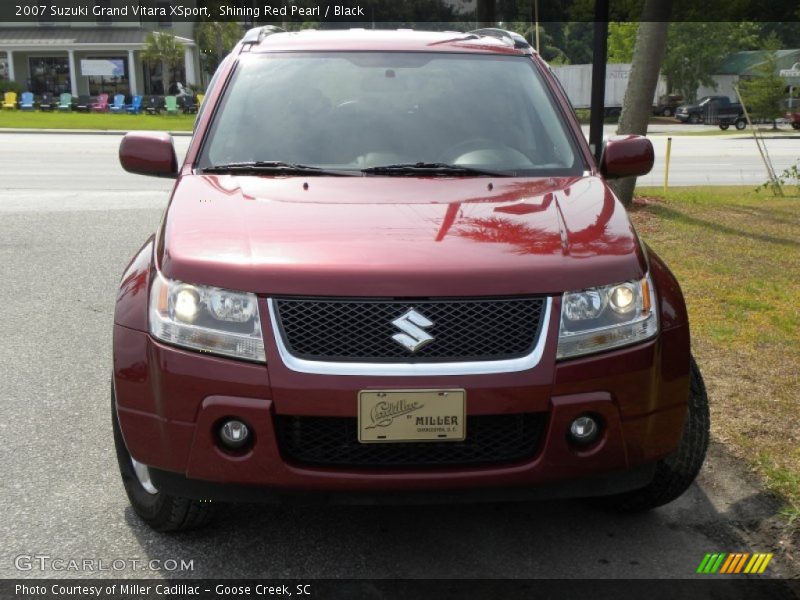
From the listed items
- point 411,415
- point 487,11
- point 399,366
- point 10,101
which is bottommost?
point 10,101

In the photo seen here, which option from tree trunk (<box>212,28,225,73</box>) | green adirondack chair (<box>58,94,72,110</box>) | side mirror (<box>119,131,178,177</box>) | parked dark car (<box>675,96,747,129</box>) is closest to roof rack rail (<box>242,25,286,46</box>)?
side mirror (<box>119,131,178,177</box>)

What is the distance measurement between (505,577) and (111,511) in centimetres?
158

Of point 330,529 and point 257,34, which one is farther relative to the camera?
point 257,34

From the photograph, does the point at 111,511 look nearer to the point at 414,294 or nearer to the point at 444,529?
the point at 444,529

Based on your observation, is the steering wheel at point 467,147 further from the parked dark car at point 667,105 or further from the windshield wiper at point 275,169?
the parked dark car at point 667,105

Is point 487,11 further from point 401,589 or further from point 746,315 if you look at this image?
point 401,589

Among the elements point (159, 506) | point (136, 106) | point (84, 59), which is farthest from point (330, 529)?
point (84, 59)

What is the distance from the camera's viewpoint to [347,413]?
9.25 ft

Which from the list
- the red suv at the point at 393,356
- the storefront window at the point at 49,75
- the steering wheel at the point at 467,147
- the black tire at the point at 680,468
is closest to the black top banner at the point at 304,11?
the storefront window at the point at 49,75

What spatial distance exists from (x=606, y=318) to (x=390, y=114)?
1.75 metres

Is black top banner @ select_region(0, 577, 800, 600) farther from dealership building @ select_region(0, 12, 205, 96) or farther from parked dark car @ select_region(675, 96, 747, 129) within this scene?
dealership building @ select_region(0, 12, 205, 96)

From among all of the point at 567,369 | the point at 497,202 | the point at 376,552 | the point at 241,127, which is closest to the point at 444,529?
the point at 376,552

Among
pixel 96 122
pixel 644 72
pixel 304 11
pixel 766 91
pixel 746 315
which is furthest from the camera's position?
pixel 304 11

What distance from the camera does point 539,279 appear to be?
294 centimetres
